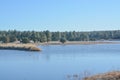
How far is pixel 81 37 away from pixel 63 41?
112 ft

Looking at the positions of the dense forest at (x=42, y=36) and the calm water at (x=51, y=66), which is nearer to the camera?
the calm water at (x=51, y=66)

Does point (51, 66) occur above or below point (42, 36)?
below

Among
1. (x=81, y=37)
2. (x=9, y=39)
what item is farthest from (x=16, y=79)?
(x=81, y=37)

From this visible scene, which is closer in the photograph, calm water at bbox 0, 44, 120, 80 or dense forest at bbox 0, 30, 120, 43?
calm water at bbox 0, 44, 120, 80

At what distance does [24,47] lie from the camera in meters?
70.0

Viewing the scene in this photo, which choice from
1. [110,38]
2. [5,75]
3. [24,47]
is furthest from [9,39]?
[5,75]

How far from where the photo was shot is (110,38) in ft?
545

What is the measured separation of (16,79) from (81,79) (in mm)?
4668

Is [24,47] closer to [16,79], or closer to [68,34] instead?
[16,79]

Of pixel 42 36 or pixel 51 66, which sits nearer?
pixel 51 66

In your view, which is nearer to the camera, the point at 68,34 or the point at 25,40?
the point at 25,40

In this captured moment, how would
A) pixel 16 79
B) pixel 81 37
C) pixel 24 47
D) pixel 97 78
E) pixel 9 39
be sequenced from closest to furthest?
pixel 97 78 → pixel 16 79 → pixel 24 47 → pixel 9 39 → pixel 81 37

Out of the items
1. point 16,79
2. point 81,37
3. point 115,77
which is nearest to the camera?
point 115,77

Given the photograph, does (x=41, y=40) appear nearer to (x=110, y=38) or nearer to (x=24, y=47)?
(x=24, y=47)
